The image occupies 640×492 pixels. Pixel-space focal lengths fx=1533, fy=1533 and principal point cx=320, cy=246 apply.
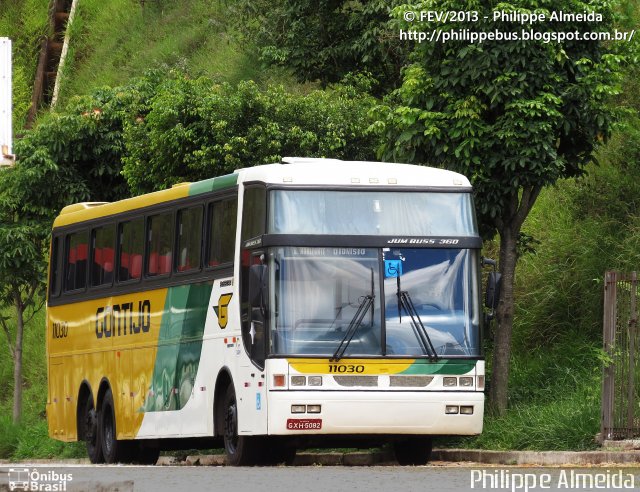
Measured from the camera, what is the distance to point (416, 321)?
16781 mm

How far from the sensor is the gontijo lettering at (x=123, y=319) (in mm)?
20438

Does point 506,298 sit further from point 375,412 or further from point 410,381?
point 375,412

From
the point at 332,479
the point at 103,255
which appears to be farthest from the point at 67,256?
the point at 332,479

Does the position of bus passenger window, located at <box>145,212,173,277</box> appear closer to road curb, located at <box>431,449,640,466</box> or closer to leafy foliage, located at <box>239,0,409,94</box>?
road curb, located at <box>431,449,640,466</box>

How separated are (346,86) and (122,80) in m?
21.4

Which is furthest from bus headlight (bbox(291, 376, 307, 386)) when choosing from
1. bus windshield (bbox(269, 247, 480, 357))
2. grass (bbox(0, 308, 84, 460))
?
grass (bbox(0, 308, 84, 460))

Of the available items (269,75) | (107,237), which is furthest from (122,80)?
(107,237)

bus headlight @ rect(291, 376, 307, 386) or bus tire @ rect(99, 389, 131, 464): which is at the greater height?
bus headlight @ rect(291, 376, 307, 386)

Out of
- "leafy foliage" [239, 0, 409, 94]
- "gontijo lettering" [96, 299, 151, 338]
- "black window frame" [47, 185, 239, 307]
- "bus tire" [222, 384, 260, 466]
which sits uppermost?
"leafy foliage" [239, 0, 409, 94]

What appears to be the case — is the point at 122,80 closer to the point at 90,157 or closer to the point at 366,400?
the point at 90,157

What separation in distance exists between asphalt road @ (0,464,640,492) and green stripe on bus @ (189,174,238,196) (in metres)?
3.92

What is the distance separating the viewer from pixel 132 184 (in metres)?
28.2

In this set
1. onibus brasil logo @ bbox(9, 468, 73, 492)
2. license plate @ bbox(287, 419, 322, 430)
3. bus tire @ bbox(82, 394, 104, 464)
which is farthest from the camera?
bus tire @ bbox(82, 394, 104, 464)

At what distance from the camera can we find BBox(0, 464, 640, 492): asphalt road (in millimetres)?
12008
